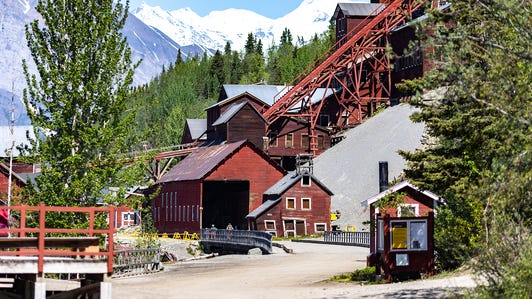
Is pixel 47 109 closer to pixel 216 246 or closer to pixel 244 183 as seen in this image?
pixel 216 246

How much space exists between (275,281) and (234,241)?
2994cm

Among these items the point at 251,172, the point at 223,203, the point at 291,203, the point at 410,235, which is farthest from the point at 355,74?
the point at 410,235

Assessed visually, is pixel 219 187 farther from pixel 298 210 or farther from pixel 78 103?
pixel 78 103

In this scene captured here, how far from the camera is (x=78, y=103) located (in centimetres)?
3738

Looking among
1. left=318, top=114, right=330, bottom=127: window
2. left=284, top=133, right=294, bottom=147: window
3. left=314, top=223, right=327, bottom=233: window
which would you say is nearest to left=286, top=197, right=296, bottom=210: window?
left=314, top=223, right=327, bottom=233: window

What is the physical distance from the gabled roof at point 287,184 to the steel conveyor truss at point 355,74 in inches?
780

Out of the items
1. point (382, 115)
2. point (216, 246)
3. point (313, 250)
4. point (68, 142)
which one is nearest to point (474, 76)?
point (68, 142)

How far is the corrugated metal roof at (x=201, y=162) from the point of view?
86.2m

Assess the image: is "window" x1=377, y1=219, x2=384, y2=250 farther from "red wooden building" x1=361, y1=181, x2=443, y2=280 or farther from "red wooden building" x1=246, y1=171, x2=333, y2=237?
"red wooden building" x1=246, y1=171, x2=333, y2=237

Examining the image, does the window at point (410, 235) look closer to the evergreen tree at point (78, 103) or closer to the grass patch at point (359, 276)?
the grass patch at point (359, 276)

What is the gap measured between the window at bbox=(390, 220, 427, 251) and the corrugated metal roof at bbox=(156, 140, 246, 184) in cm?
5375

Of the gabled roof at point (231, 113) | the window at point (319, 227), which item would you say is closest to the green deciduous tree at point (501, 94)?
the window at point (319, 227)

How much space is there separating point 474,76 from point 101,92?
21.3m

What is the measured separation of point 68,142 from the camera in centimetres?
3650
